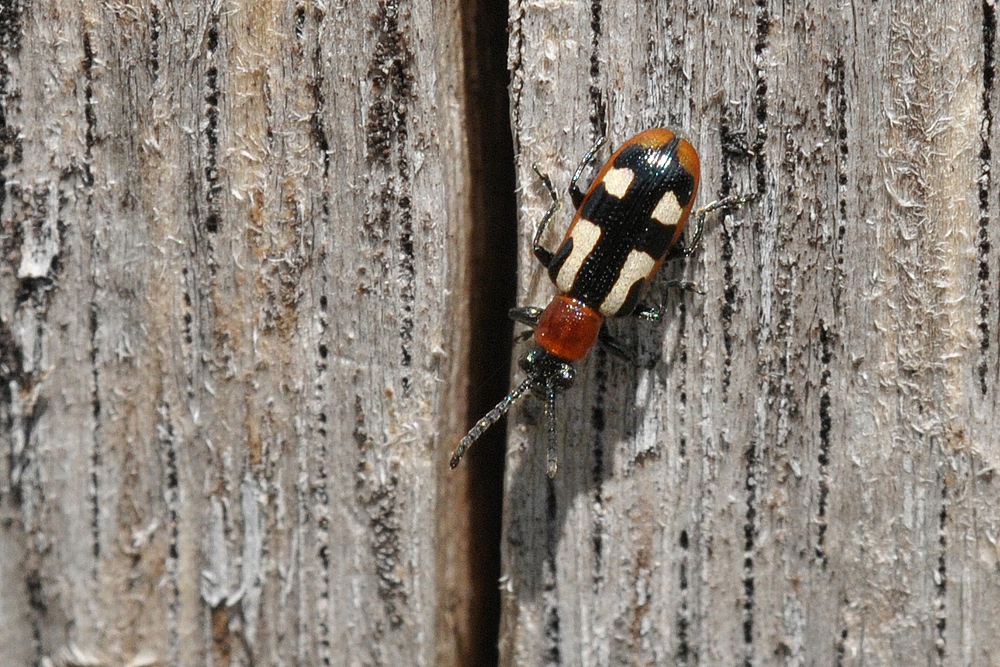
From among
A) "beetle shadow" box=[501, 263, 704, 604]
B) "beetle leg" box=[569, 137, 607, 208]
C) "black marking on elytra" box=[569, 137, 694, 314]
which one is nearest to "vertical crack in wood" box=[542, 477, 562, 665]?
"beetle shadow" box=[501, 263, 704, 604]

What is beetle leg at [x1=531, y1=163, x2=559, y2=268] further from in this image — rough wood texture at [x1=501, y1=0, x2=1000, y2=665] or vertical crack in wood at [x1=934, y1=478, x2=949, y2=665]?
vertical crack in wood at [x1=934, y1=478, x2=949, y2=665]

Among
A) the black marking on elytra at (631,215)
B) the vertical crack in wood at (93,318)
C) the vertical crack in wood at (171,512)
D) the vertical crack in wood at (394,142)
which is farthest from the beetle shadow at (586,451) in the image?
the vertical crack in wood at (93,318)

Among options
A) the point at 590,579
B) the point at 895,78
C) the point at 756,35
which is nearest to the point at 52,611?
the point at 590,579

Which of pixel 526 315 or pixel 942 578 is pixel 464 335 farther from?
pixel 942 578

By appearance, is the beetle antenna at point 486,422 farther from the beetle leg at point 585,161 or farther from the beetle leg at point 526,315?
the beetle leg at point 585,161

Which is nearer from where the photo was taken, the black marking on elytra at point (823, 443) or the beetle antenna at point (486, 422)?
the black marking on elytra at point (823, 443)

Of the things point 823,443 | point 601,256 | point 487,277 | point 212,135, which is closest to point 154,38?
point 212,135
